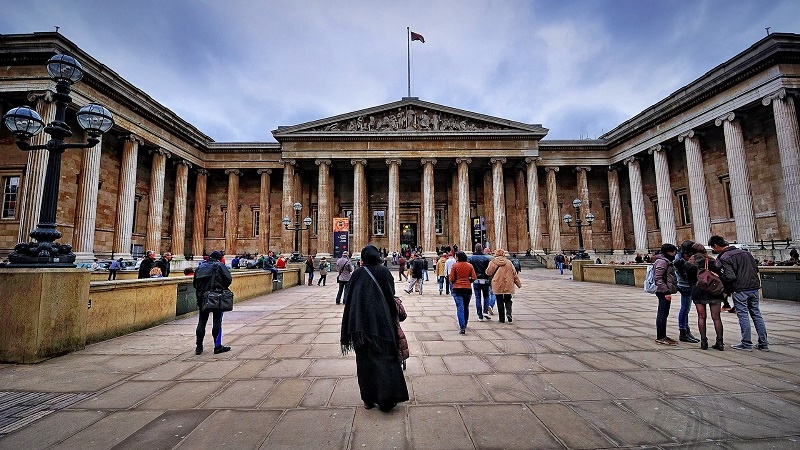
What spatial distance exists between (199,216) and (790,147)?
126ft

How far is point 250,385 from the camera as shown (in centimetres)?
373

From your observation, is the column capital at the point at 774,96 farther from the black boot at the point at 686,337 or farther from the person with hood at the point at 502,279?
the person with hood at the point at 502,279

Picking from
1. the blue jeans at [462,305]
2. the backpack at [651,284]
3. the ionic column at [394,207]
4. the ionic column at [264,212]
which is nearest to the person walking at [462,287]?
the blue jeans at [462,305]

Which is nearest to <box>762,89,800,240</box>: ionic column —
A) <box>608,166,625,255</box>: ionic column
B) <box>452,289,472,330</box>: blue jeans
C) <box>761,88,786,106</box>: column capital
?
<box>761,88,786,106</box>: column capital

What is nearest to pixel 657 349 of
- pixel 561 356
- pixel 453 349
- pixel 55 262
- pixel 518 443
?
pixel 561 356

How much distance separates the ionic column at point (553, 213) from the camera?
89.5 ft

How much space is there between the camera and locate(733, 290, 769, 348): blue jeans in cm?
492

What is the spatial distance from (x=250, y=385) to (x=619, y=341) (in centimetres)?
558

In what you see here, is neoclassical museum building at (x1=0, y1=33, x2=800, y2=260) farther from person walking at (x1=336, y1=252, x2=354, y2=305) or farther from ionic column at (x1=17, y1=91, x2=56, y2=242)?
person walking at (x1=336, y1=252, x2=354, y2=305)

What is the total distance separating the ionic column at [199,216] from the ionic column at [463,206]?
21.5 metres

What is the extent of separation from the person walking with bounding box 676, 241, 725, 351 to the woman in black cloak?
485cm

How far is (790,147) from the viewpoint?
1669 cm

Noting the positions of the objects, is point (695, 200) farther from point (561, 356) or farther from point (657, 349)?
point (561, 356)

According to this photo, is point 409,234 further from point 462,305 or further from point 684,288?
point 684,288
